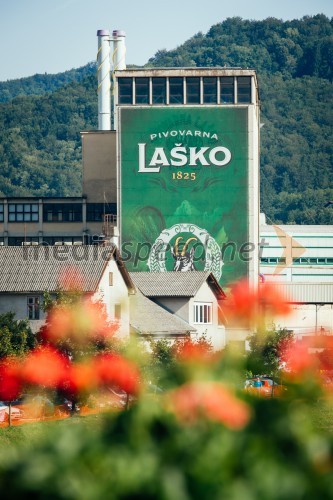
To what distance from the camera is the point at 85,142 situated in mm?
139500

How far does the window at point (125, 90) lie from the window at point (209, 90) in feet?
22.7

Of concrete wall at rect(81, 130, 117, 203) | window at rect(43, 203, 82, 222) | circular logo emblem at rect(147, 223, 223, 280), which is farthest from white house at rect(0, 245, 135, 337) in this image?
concrete wall at rect(81, 130, 117, 203)

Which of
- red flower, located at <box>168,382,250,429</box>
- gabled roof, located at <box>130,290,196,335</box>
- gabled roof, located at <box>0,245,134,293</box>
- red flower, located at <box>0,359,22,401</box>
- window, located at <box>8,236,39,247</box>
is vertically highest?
window, located at <box>8,236,39,247</box>

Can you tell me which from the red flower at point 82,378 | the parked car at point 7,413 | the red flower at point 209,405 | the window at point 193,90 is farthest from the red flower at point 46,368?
the window at point 193,90

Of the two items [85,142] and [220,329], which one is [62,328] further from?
[85,142]

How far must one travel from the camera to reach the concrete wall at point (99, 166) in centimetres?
13638

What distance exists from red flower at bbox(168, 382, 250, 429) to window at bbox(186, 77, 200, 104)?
116291 millimetres

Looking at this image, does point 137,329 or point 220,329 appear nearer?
point 137,329

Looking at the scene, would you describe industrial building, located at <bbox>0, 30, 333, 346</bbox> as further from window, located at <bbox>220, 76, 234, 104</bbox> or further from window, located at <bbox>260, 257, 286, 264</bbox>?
window, located at <bbox>260, 257, 286, 264</bbox>

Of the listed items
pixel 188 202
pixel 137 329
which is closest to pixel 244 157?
pixel 188 202

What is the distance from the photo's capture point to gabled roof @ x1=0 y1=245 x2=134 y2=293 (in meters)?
73.8

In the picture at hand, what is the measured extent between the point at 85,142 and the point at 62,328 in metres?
87.6

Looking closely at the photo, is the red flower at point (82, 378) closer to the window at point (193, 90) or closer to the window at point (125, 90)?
the window at point (193, 90)

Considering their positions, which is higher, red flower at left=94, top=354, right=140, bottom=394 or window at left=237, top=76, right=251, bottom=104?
window at left=237, top=76, right=251, bottom=104
